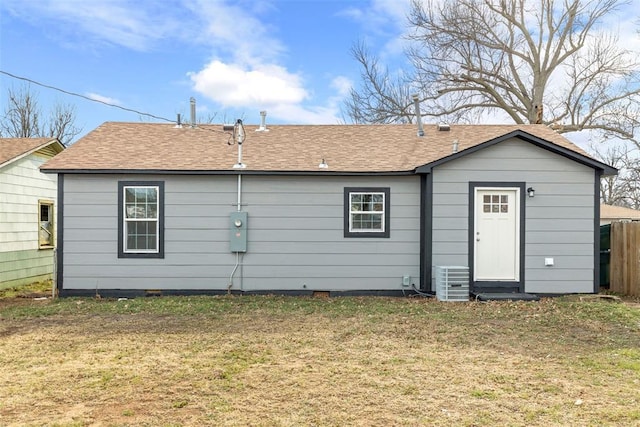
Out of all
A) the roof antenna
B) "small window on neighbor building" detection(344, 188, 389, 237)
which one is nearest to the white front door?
"small window on neighbor building" detection(344, 188, 389, 237)

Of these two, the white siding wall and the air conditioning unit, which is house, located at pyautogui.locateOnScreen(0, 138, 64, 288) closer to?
the white siding wall

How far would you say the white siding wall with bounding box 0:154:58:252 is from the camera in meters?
9.45

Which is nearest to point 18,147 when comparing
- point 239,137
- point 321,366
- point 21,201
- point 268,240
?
point 21,201

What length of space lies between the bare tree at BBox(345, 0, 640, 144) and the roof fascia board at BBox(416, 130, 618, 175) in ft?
38.5

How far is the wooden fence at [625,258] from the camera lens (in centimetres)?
878

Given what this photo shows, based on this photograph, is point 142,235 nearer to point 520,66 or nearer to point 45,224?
point 45,224

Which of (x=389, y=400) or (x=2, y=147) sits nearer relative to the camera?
(x=389, y=400)

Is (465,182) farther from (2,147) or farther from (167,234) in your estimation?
(2,147)

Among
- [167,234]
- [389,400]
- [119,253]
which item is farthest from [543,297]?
[119,253]

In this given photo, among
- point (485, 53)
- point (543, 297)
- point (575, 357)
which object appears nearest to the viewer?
point (575, 357)

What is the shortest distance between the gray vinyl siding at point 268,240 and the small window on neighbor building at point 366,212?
119 mm

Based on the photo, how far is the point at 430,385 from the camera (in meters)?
3.90

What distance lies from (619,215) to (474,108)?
813cm

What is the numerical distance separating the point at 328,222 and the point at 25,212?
6895 millimetres
